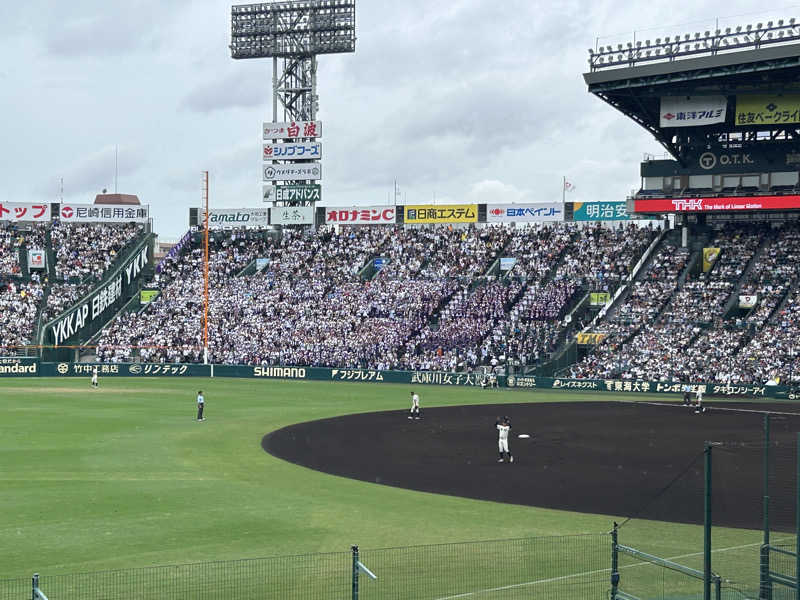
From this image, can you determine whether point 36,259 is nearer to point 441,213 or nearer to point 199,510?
point 441,213

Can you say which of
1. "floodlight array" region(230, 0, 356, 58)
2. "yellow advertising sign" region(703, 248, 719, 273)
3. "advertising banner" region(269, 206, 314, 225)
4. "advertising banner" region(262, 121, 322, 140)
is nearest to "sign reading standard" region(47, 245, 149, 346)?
"advertising banner" region(269, 206, 314, 225)

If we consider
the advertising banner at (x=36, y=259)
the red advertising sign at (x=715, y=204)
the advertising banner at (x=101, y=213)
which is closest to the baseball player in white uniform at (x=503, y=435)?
the red advertising sign at (x=715, y=204)

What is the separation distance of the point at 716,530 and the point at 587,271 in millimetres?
56945

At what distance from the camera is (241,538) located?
Answer: 1975cm

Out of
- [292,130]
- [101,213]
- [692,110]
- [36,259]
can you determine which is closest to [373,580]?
[692,110]

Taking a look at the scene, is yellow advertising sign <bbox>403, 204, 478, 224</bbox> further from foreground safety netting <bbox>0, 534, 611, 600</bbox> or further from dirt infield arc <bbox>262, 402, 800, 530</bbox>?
foreground safety netting <bbox>0, 534, 611, 600</bbox>

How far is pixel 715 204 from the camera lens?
236ft

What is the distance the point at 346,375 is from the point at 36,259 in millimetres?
35728

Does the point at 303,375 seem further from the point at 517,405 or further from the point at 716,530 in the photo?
the point at 716,530

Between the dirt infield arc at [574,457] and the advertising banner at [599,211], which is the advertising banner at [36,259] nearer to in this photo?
the advertising banner at [599,211]

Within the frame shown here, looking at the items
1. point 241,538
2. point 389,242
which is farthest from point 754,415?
point 389,242

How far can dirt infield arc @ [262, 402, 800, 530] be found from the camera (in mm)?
24234

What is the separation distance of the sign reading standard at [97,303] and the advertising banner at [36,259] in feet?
20.7

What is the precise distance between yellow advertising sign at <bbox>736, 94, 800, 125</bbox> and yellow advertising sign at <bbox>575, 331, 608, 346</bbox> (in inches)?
780
